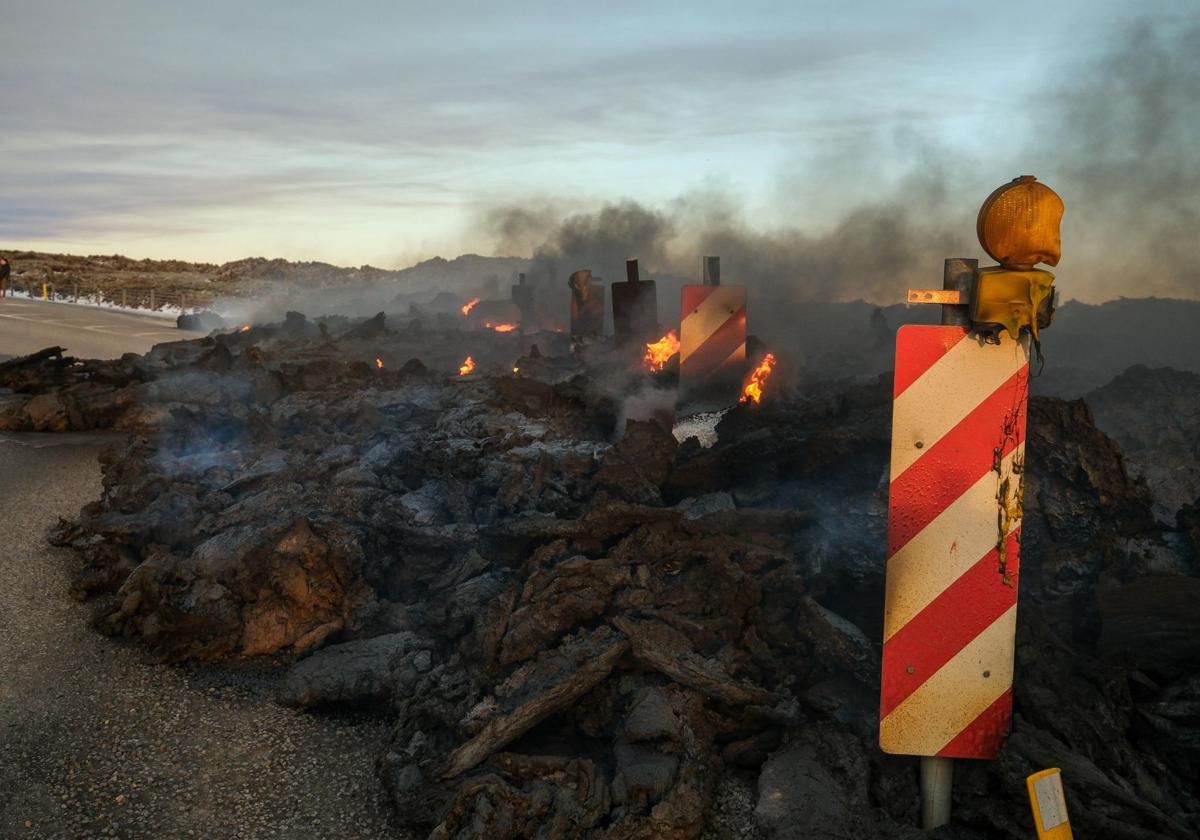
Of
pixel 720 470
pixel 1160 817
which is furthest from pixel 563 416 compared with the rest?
pixel 1160 817

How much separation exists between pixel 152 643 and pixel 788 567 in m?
3.39

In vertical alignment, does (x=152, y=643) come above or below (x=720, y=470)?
below

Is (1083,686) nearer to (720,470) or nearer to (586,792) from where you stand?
(586,792)

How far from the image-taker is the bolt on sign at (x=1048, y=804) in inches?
95.7

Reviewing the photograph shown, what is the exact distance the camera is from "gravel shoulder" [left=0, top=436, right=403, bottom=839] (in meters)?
3.40

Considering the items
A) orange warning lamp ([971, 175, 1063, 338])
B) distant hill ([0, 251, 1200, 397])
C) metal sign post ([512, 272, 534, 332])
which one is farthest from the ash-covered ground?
metal sign post ([512, 272, 534, 332])

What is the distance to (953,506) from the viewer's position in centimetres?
273

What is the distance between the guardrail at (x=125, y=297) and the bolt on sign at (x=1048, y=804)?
38062 mm

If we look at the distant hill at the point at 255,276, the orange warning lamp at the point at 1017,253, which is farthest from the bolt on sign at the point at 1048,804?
the distant hill at the point at 255,276

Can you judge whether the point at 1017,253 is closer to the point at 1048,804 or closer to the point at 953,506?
the point at 953,506

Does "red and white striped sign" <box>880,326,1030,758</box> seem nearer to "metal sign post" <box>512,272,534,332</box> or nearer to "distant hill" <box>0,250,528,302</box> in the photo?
"metal sign post" <box>512,272,534,332</box>

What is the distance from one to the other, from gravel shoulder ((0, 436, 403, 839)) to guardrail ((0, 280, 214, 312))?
113 ft

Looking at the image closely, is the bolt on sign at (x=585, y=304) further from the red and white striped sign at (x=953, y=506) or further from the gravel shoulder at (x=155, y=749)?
the red and white striped sign at (x=953, y=506)

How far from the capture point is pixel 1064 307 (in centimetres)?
1852
